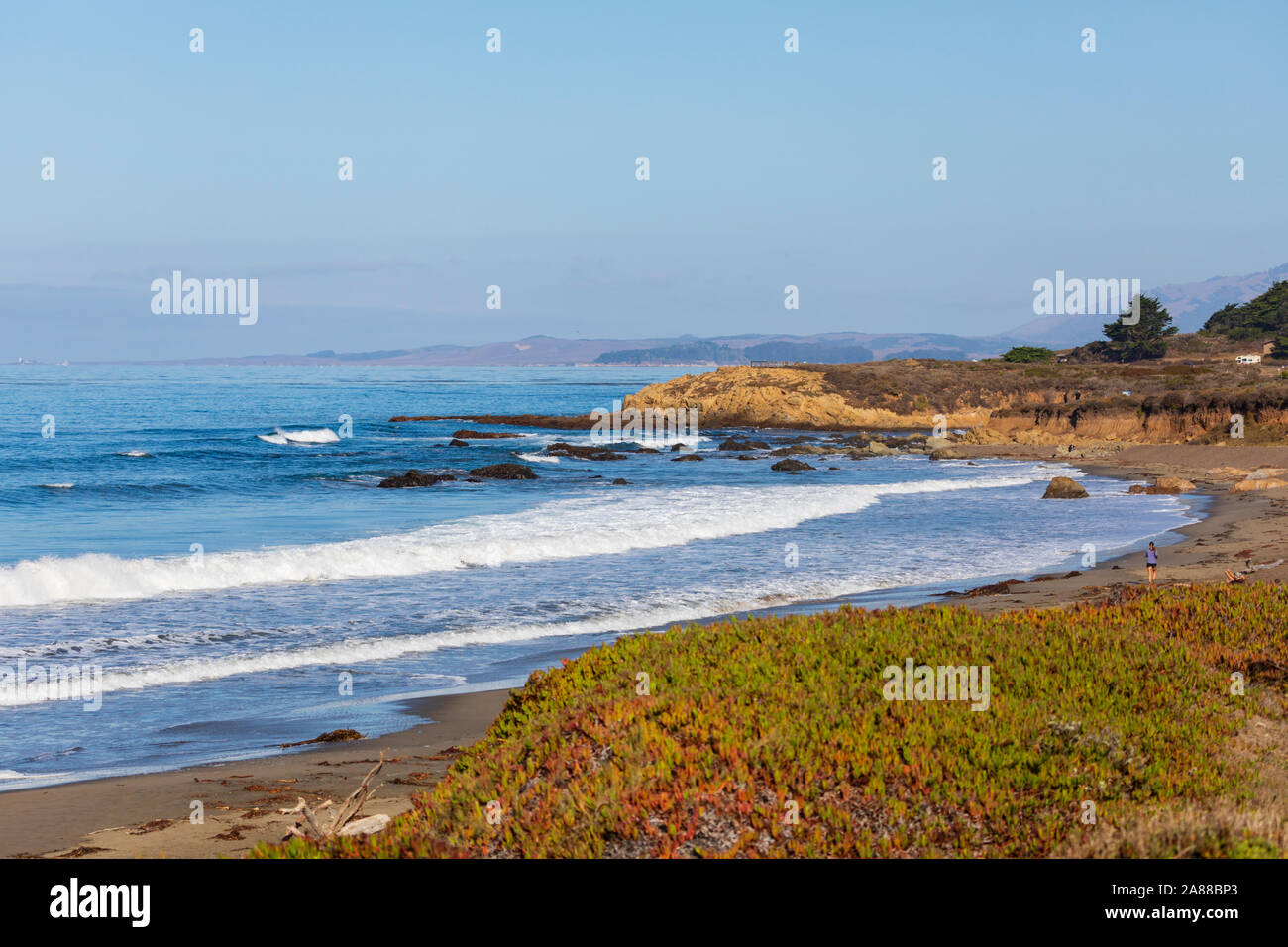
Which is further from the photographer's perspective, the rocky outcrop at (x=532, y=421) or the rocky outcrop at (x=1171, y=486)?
the rocky outcrop at (x=532, y=421)

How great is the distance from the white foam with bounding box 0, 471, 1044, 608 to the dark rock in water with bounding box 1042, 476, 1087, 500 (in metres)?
6.09

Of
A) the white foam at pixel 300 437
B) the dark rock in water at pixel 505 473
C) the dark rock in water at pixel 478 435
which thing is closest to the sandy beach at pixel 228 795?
the dark rock in water at pixel 505 473

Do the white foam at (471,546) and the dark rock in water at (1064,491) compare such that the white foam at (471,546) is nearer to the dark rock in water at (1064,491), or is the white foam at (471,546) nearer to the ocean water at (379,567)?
the ocean water at (379,567)

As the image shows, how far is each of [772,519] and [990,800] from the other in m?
28.4

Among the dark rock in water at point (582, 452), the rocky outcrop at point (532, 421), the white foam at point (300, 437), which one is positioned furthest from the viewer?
the rocky outcrop at point (532, 421)

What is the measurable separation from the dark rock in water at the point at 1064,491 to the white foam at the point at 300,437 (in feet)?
158

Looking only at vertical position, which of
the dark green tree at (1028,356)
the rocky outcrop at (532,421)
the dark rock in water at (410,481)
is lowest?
the dark rock in water at (410,481)

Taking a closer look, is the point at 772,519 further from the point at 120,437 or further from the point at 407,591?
the point at 120,437

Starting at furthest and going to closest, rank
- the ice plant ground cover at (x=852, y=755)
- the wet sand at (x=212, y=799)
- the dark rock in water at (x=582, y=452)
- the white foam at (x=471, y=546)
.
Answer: the dark rock in water at (x=582, y=452) < the white foam at (x=471, y=546) < the wet sand at (x=212, y=799) < the ice plant ground cover at (x=852, y=755)

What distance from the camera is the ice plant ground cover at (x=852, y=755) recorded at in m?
5.24

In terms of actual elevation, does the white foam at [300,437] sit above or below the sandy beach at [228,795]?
above

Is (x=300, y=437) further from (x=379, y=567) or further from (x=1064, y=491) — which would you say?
(x=1064, y=491)

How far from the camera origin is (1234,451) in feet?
154
